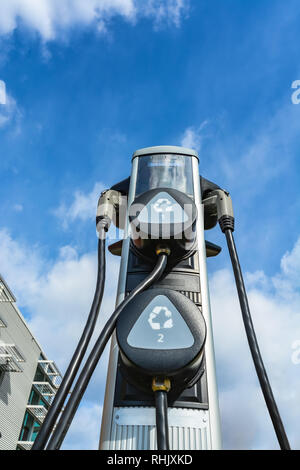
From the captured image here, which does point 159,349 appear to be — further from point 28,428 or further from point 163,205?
point 28,428

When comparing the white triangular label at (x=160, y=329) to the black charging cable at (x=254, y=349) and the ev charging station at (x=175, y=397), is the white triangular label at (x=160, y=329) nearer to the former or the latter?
the ev charging station at (x=175, y=397)

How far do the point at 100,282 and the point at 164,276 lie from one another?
0.27 meters

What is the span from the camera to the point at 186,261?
1446 mm

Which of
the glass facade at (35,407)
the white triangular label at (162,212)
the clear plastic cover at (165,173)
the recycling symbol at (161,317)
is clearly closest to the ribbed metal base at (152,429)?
the recycling symbol at (161,317)

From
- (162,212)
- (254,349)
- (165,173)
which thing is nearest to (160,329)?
(254,349)

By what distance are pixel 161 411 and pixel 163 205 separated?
719 millimetres

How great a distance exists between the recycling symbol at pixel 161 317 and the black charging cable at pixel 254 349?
29 centimetres

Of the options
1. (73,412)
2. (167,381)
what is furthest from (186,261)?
(73,412)

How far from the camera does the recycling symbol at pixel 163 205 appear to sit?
1.32m

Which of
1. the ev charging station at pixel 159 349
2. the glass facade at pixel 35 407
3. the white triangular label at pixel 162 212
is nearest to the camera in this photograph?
the ev charging station at pixel 159 349

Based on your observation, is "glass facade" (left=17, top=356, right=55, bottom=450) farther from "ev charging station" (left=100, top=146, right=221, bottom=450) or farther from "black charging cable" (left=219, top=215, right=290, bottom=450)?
"black charging cable" (left=219, top=215, right=290, bottom=450)

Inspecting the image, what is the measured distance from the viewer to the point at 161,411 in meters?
0.88
